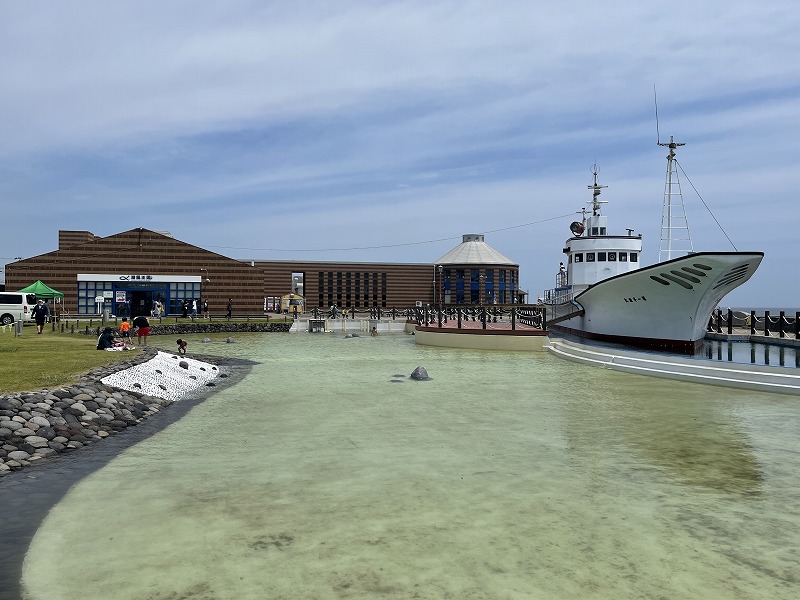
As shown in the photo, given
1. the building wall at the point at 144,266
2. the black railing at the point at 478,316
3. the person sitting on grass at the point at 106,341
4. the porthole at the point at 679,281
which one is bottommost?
the person sitting on grass at the point at 106,341

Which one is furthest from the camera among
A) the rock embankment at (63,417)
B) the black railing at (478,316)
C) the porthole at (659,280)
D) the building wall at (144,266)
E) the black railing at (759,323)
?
the building wall at (144,266)

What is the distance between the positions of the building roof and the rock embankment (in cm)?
5907

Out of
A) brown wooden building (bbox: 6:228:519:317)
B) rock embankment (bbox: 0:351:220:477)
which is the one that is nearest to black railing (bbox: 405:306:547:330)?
brown wooden building (bbox: 6:228:519:317)

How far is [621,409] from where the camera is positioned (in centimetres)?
1391

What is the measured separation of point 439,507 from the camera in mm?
7105

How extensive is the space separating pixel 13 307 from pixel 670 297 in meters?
40.6

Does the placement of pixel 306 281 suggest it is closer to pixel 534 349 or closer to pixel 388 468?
pixel 534 349

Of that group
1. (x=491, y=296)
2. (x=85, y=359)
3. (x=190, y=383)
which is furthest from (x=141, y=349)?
(x=491, y=296)

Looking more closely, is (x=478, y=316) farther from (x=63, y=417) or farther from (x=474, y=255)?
(x=63, y=417)

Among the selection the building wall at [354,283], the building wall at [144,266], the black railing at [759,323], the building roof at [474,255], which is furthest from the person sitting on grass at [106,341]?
the building roof at [474,255]

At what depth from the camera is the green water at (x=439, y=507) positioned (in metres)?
5.20

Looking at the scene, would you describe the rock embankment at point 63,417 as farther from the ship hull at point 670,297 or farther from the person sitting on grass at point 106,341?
the ship hull at point 670,297

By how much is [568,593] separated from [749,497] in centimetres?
403

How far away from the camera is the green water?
205 inches
